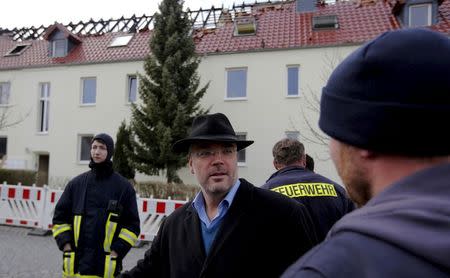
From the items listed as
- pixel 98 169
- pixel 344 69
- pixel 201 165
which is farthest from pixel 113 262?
pixel 344 69

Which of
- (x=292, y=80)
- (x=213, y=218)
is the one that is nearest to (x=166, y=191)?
(x=292, y=80)

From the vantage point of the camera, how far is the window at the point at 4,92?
85.6 feet

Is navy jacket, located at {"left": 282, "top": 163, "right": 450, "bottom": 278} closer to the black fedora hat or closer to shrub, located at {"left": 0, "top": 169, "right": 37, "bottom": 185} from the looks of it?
the black fedora hat

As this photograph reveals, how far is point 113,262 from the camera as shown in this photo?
14.7 ft

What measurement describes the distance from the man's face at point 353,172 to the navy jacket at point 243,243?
1355 mm

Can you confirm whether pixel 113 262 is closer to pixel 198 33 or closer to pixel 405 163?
pixel 405 163

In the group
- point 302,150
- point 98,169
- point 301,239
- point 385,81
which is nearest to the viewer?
point 385,81

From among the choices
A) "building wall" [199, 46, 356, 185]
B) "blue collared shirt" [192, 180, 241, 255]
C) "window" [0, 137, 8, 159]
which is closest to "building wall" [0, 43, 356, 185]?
"building wall" [199, 46, 356, 185]

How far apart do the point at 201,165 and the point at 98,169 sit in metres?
2.05

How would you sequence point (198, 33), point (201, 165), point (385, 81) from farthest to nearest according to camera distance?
point (198, 33) → point (201, 165) → point (385, 81)

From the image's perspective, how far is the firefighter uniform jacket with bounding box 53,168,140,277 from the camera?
14.5ft

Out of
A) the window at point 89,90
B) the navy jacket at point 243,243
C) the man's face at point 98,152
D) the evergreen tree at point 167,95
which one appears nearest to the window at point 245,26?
the evergreen tree at point 167,95

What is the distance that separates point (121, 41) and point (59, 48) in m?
3.75

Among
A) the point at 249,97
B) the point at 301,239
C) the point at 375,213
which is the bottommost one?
the point at 301,239
